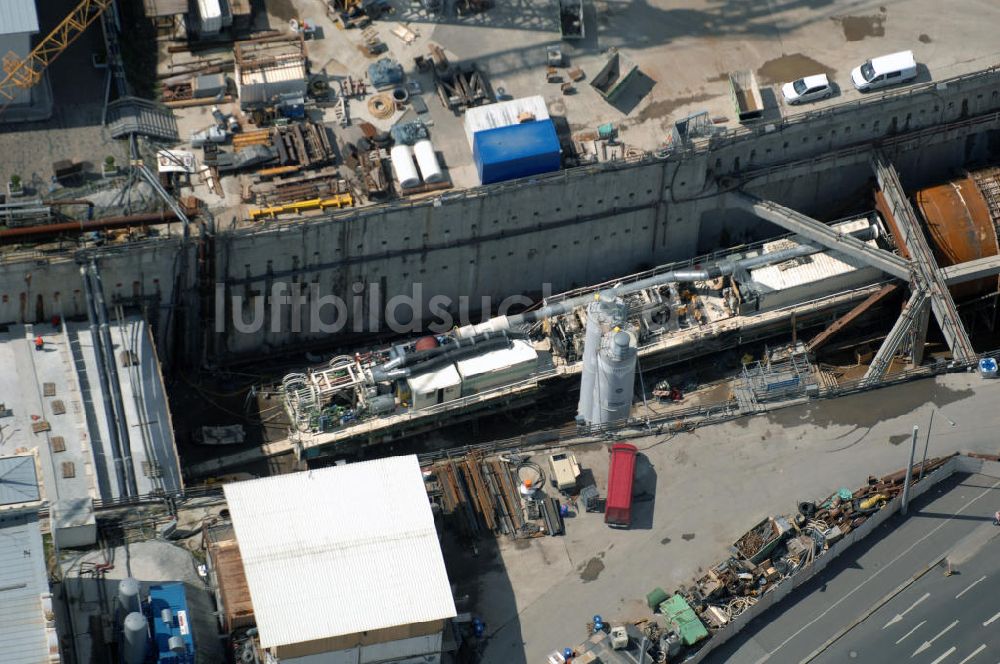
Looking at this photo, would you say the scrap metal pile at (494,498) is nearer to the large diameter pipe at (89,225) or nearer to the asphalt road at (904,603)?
the asphalt road at (904,603)

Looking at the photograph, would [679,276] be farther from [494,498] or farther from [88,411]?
[88,411]

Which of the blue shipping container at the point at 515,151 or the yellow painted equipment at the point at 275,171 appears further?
the blue shipping container at the point at 515,151

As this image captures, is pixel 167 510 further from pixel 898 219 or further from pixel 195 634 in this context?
pixel 898 219

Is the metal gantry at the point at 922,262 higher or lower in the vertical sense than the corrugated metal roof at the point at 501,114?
lower

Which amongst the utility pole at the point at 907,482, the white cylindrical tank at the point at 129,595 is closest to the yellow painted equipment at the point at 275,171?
the white cylindrical tank at the point at 129,595

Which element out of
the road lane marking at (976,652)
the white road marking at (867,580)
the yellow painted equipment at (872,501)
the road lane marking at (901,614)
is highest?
the yellow painted equipment at (872,501)

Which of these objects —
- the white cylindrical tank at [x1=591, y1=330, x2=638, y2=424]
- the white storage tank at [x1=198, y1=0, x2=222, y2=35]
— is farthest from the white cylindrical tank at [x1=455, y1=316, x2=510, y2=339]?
the white storage tank at [x1=198, y1=0, x2=222, y2=35]

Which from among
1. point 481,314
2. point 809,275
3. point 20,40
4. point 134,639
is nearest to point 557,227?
point 481,314
